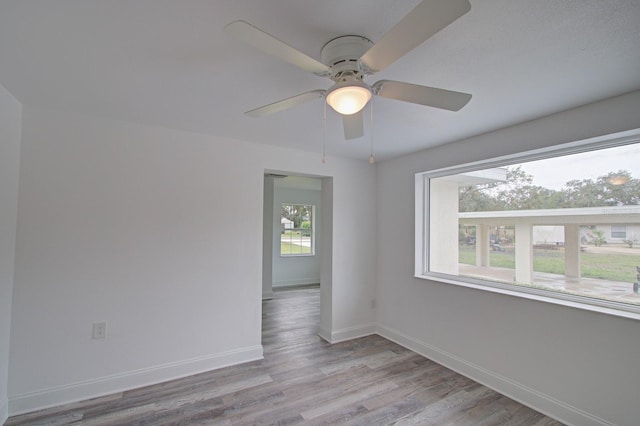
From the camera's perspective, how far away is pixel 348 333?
3.59m

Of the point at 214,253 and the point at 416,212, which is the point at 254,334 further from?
the point at 416,212

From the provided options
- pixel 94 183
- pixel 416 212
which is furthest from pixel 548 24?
pixel 94 183

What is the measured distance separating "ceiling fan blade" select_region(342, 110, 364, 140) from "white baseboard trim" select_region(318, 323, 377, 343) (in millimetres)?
2597

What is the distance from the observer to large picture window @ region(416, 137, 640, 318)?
202 centimetres

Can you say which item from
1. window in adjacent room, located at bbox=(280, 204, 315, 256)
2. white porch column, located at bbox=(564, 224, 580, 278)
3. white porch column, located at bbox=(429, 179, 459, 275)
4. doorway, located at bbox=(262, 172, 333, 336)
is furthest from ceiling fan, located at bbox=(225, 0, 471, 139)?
window in adjacent room, located at bbox=(280, 204, 315, 256)

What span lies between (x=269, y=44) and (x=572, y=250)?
2683mm

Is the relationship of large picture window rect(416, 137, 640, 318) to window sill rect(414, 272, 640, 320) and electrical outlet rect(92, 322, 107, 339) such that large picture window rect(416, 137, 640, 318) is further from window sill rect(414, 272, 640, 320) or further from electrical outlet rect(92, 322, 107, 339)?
electrical outlet rect(92, 322, 107, 339)

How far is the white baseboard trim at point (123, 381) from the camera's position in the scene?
2133mm

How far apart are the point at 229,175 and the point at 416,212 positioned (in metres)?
2.15

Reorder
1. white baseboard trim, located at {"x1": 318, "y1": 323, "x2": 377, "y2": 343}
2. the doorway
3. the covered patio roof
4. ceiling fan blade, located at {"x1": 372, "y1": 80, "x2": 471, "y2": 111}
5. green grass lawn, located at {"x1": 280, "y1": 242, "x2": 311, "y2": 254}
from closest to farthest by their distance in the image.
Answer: ceiling fan blade, located at {"x1": 372, "y1": 80, "x2": 471, "y2": 111}, the covered patio roof, white baseboard trim, located at {"x1": 318, "y1": 323, "x2": 377, "y2": 343}, the doorway, green grass lawn, located at {"x1": 280, "y1": 242, "x2": 311, "y2": 254}

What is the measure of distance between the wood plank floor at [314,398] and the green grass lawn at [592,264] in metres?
1.12

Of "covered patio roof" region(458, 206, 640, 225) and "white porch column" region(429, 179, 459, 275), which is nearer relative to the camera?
"covered patio roof" region(458, 206, 640, 225)

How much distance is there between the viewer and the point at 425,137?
2.81 meters

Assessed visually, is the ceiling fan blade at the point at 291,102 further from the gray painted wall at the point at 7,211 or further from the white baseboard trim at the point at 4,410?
the white baseboard trim at the point at 4,410
